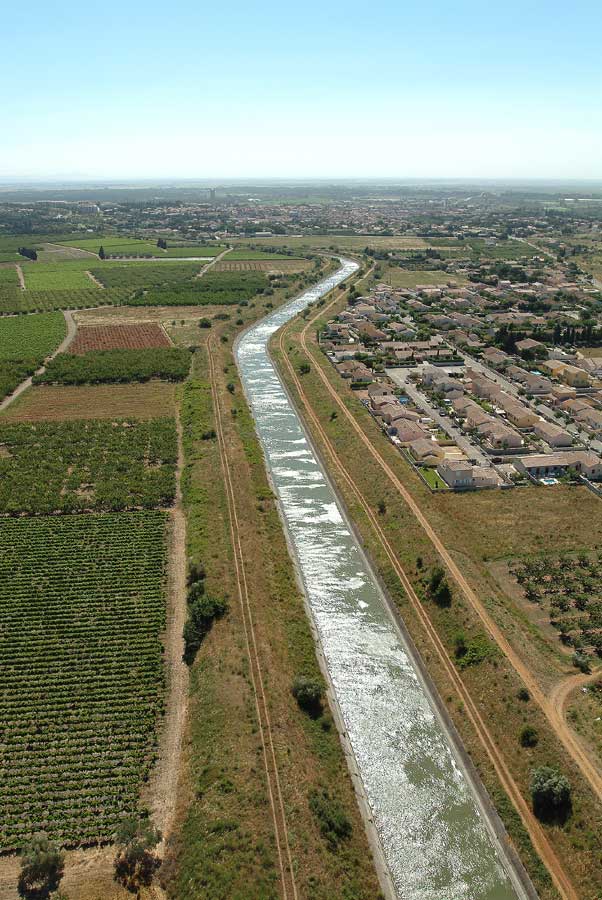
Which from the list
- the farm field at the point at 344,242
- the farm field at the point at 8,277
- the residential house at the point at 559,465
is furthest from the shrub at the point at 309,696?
the farm field at the point at 344,242

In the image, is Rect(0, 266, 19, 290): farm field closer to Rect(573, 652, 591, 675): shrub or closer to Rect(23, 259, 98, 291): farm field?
Rect(23, 259, 98, 291): farm field

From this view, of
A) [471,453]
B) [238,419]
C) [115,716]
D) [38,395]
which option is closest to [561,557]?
[471,453]

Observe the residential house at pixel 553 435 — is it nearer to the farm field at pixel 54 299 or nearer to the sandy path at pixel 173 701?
the sandy path at pixel 173 701

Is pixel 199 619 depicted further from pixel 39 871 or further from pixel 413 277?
pixel 413 277

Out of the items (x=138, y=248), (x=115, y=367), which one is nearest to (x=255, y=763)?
(x=115, y=367)

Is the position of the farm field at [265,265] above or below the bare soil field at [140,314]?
above
